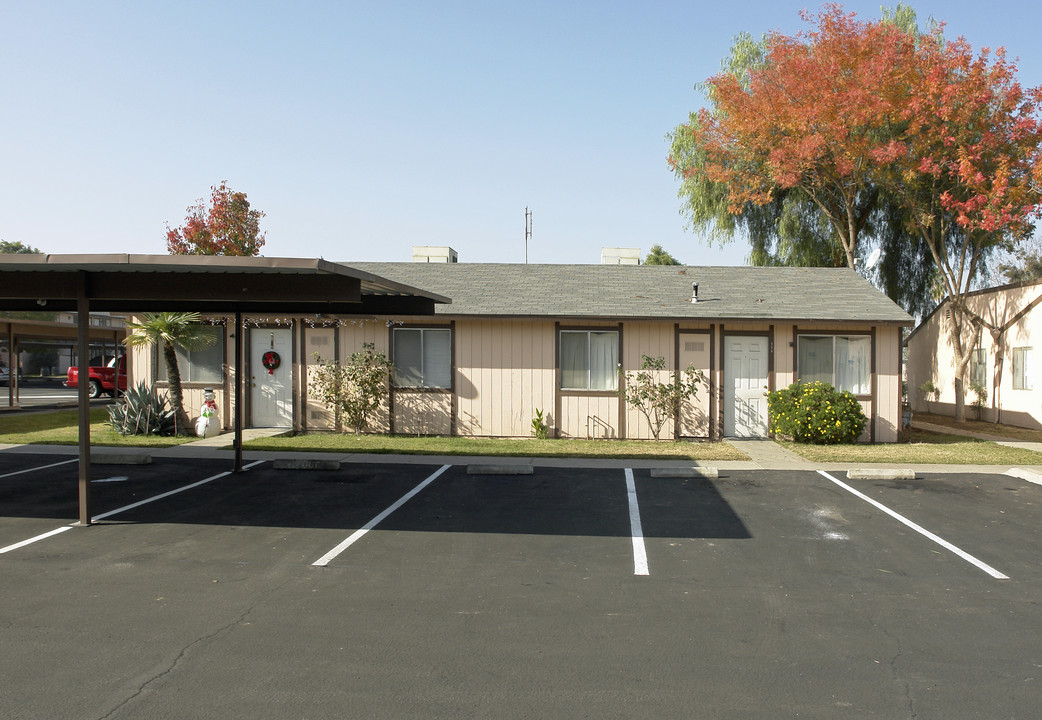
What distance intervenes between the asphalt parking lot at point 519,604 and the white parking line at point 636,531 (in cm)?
4

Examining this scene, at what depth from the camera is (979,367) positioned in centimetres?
2073

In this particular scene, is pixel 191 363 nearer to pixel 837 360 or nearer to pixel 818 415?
pixel 818 415

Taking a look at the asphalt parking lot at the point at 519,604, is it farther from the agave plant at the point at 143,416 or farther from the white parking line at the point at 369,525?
the agave plant at the point at 143,416

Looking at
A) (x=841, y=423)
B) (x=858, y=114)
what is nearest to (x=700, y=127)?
(x=858, y=114)

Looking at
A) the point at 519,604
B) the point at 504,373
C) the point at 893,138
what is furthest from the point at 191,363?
the point at 893,138

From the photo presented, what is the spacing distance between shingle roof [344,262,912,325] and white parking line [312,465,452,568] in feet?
18.1

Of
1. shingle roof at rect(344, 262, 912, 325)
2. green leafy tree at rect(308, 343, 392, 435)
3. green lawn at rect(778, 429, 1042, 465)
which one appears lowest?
green lawn at rect(778, 429, 1042, 465)

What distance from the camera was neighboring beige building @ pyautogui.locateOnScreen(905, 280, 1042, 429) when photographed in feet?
59.4

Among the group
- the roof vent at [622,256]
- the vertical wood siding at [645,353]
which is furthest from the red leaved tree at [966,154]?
the vertical wood siding at [645,353]

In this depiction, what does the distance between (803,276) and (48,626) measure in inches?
673

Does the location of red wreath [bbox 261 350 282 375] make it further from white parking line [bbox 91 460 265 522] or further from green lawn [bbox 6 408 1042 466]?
white parking line [bbox 91 460 265 522]

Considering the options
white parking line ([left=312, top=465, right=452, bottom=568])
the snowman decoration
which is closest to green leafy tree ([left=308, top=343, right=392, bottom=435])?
the snowman decoration

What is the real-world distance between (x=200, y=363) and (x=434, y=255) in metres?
6.90

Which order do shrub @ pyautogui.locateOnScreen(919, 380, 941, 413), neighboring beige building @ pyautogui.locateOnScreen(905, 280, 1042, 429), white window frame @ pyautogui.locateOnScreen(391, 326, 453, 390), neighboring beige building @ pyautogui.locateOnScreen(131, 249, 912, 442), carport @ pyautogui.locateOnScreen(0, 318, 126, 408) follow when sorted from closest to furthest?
neighboring beige building @ pyautogui.locateOnScreen(131, 249, 912, 442)
white window frame @ pyautogui.locateOnScreen(391, 326, 453, 390)
neighboring beige building @ pyautogui.locateOnScreen(905, 280, 1042, 429)
carport @ pyautogui.locateOnScreen(0, 318, 126, 408)
shrub @ pyautogui.locateOnScreen(919, 380, 941, 413)
